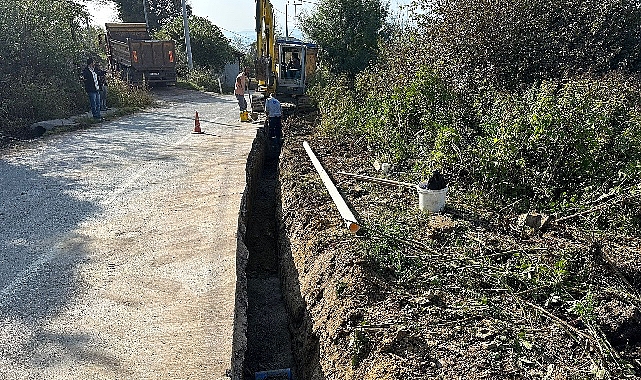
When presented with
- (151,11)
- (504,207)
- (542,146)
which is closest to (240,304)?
(504,207)

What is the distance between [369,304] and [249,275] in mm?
3202

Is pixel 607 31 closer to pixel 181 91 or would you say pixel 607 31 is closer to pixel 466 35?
pixel 466 35

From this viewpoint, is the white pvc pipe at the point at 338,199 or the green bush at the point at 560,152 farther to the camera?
the green bush at the point at 560,152

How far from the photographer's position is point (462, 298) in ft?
12.2

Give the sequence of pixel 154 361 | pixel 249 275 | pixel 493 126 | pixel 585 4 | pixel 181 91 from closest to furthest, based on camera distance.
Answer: pixel 154 361 < pixel 493 126 < pixel 249 275 < pixel 585 4 < pixel 181 91

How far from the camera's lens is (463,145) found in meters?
5.87

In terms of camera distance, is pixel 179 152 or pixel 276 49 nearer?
pixel 179 152

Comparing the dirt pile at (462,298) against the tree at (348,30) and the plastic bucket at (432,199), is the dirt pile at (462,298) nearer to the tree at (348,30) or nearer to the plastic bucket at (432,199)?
the plastic bucket at (432,199)

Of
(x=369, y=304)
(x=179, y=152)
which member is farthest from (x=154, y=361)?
(x=179, y=152)

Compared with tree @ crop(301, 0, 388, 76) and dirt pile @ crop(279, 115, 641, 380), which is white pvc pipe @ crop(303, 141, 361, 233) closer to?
dirt pile @ crop(279, 115, 641, 380)

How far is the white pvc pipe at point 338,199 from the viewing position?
4.84 metres

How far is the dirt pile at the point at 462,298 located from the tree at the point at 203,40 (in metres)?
28.1

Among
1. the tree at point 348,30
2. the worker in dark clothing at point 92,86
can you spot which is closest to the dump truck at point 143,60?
the tree at point 348,30

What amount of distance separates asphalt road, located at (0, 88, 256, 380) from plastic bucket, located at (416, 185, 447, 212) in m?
2.18
